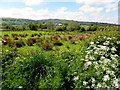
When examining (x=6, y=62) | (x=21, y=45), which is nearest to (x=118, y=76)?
(x=6, y=62)

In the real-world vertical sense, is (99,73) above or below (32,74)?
above

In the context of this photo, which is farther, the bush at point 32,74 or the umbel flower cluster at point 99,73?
the bush at point 32,74

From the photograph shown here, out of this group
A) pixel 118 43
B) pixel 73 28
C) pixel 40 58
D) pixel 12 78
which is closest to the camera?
pixel 12 78

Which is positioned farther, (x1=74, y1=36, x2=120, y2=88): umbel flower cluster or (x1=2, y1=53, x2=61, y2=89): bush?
(x1=2, y1=53, x2=61, y2=89): bush

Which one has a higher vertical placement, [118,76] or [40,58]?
[40,58]

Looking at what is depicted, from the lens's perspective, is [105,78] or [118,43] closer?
[105,78]

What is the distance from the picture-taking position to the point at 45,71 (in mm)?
4621

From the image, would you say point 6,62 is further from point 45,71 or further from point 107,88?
point 107,88

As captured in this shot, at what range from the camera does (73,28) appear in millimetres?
47281

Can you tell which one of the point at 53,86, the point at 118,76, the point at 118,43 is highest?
the point at 118,43

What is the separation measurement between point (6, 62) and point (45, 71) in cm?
178

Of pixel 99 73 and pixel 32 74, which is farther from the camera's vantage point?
pixel 32 74

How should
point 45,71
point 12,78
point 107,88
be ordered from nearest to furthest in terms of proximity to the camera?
point 107,88
point 12,78
point 45,71

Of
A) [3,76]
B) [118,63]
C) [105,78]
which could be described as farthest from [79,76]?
[3,76]
